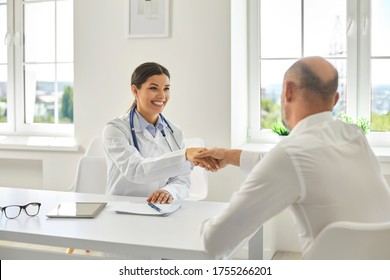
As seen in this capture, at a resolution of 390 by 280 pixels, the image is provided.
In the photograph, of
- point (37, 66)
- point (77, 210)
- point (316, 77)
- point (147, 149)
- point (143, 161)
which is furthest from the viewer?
point (37, 66)

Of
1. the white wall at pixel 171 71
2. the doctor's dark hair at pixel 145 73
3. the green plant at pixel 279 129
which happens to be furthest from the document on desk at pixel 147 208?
the green plant at pixel 279 129

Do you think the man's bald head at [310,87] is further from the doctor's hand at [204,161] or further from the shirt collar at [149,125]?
the shirt collar at [149,125]

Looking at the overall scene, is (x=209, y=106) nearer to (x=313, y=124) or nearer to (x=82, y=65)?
(x=82, y=65)

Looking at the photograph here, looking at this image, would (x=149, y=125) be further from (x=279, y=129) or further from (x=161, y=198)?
(x=279, y=129)

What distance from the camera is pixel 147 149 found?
298 cm

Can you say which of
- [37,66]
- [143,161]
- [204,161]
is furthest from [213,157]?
[37,66]

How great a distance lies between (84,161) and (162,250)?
1504 mm

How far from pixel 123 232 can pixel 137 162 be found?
80cm

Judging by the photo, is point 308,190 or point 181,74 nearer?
point 308,190

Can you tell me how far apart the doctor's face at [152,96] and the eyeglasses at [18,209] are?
2.81 feet

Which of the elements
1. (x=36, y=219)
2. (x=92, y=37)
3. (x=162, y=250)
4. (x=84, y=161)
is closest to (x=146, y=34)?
(x=92, y=37)

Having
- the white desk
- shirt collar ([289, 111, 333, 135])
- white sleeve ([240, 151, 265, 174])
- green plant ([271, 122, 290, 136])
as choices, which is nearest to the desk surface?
the white desk

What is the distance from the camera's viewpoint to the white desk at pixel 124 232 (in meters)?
1.84

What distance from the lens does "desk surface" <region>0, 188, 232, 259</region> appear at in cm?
184
